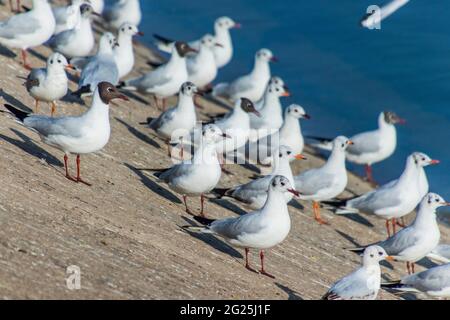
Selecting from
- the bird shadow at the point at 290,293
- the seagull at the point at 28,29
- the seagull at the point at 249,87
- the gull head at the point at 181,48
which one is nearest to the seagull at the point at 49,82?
the seagull at the point at 28,29

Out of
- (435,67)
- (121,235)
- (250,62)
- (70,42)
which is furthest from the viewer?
(250,62)

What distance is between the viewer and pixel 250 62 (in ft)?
72.6

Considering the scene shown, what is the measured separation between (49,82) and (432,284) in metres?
4.94

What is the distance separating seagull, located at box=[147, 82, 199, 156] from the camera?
1432 cm

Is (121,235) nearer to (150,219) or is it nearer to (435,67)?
(150,219)

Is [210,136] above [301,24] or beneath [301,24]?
beneath

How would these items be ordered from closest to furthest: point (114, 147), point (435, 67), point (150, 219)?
1. point (150, 219)
2. point (114, 147)
3. point (435, 67)

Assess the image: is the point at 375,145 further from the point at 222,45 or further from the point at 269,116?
the point at 222,45

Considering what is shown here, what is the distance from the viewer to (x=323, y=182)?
1401 centimetres

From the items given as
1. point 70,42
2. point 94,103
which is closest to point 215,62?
point 70,42

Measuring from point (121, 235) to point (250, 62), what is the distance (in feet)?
39.8

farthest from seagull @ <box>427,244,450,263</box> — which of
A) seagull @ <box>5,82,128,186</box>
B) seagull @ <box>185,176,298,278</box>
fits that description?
seagull @ <box>5,82,128,186</box>

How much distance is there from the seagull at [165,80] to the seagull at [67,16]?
1.54 meters

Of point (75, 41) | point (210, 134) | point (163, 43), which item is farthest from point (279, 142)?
point (163, 43)
